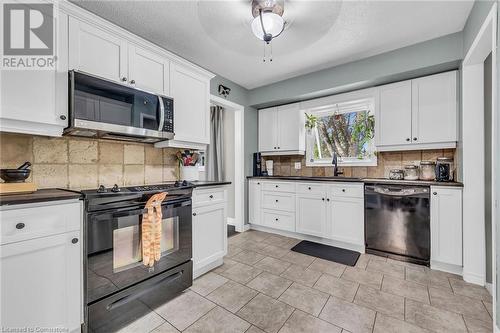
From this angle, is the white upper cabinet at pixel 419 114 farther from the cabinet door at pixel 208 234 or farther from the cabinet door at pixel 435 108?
the cabinet door at pixel 208 234

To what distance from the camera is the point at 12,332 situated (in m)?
1.14

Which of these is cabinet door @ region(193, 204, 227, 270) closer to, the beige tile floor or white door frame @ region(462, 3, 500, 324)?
the beige tile floor

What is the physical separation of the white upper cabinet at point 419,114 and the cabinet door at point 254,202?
2.00m

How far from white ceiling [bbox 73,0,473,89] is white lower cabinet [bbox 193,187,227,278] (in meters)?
1.72

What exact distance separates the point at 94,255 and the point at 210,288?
1.07m

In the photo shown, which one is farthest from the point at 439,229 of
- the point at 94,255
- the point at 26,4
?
the point at 26,4

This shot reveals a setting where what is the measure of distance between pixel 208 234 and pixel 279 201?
1593 millimetres

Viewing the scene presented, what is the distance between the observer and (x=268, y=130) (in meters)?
4.08

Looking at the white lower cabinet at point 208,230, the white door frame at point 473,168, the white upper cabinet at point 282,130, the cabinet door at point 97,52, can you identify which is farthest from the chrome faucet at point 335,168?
the cabinet door at point 97,52

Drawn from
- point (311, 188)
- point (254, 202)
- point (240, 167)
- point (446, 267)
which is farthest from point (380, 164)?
point (240, 167)

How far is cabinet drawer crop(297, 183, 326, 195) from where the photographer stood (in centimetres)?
314

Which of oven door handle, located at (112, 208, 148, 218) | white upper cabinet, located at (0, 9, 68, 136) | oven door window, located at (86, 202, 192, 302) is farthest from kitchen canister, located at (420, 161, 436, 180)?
white upper cabinet, located at (0, 9, 68, 136)

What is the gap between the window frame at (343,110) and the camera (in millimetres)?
3148

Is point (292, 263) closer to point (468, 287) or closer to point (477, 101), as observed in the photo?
point (468, 287)
